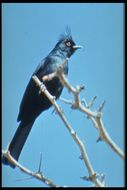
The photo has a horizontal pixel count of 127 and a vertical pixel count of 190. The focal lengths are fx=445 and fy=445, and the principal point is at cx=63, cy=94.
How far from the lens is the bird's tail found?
570cm

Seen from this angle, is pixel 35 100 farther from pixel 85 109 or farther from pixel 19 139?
pixel 85 109

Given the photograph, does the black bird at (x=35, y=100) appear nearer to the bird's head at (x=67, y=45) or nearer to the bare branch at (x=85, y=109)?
the bird's head at (x=67, y=45)

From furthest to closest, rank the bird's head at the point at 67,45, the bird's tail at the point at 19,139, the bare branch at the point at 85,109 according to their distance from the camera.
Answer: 1. the bird's head at the point at 67,45
2. the bird's tail at the point at 19,139
3. the bare branch at the point at 85,109

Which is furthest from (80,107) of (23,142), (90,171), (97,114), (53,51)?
(53,51)

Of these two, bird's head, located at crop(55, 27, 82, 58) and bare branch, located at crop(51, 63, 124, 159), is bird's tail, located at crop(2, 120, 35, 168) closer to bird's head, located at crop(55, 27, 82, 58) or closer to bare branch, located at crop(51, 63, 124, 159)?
bird's head, located at crop(55, 27, 82, 58)

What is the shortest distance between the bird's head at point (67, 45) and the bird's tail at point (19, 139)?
1.43 metres

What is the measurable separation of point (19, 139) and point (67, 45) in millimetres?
2037

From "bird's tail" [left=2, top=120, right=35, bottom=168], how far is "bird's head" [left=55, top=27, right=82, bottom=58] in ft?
4.68

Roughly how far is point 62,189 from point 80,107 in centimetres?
59

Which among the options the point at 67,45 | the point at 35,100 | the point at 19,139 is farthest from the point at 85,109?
the point at 67,45

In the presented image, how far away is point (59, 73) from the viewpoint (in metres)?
2.47

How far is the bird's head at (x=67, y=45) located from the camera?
284 inches

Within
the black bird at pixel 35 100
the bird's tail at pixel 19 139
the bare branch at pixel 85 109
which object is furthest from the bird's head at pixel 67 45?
the bare branch at pixel 85 109

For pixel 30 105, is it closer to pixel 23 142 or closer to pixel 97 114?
pixel 23 142
